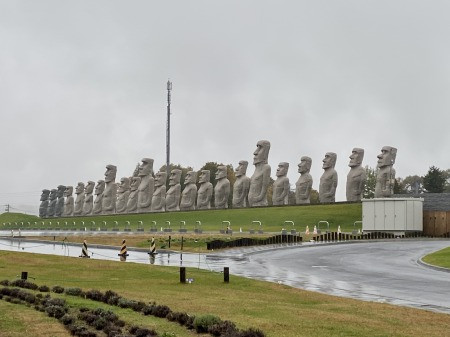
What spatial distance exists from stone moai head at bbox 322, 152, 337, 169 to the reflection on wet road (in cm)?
2598

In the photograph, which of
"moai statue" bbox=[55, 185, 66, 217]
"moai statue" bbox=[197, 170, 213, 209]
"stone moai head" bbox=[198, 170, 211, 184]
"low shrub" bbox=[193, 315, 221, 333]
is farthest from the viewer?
"moai statue" bbox=[55, 185, 66, 217]

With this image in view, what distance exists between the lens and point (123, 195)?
91.4 metres

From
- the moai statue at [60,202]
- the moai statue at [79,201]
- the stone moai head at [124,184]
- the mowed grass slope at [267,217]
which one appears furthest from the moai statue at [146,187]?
the moai statue at [60,202]

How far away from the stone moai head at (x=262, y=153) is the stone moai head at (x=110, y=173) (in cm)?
2621

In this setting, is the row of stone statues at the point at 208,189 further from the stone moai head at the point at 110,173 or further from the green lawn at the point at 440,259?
the green lawn at the point at 440,259

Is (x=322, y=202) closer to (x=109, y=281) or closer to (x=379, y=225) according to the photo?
(x=379, y=225)

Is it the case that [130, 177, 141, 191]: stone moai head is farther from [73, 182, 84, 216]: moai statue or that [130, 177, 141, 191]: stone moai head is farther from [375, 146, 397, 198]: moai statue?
[375, 146, 397, 198]: moai statue

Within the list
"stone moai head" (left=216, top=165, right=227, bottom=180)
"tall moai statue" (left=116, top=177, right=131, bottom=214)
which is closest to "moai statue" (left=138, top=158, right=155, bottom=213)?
"tall moai statue" (left=116, top=177, right=131, bottom=214)

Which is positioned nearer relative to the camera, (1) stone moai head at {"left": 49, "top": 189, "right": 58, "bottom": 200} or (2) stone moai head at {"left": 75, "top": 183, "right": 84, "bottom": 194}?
(2) stone moai head at {"left": 75, "top": 183, "right": 84, "bottom": 194}

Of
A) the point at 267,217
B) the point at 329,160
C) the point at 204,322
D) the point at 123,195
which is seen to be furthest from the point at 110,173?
the point at 204,322

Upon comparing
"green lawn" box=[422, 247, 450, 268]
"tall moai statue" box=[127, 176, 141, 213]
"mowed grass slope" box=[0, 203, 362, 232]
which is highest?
"tall moai statue" box=[127, 176, 141, 213]

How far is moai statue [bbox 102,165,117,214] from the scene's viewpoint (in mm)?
92125

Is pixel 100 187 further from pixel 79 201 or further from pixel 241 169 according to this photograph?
pixel 241 169

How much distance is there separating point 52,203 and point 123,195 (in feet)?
72.4
